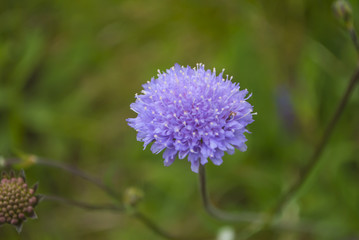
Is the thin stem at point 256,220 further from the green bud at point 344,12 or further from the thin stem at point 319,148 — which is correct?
the green bud at point 344,12

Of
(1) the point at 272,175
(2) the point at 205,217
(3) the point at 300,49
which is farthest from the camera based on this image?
(3) the point at 300,49

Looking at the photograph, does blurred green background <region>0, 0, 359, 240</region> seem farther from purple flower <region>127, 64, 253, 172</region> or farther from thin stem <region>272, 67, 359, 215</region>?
purple flower <region>127, 64, 253, 172</region>

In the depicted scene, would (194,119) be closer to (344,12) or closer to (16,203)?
(16,203)

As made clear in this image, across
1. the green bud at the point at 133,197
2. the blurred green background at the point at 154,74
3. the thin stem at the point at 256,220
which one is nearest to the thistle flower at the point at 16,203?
the green bud at the point at 133,197

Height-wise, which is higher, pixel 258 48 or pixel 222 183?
pixel 258 48

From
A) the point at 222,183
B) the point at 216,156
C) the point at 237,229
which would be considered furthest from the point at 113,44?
the point at 216,156

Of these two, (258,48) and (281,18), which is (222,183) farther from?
(281,18)

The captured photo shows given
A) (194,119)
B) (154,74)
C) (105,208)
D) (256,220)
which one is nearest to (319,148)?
(256,220)
